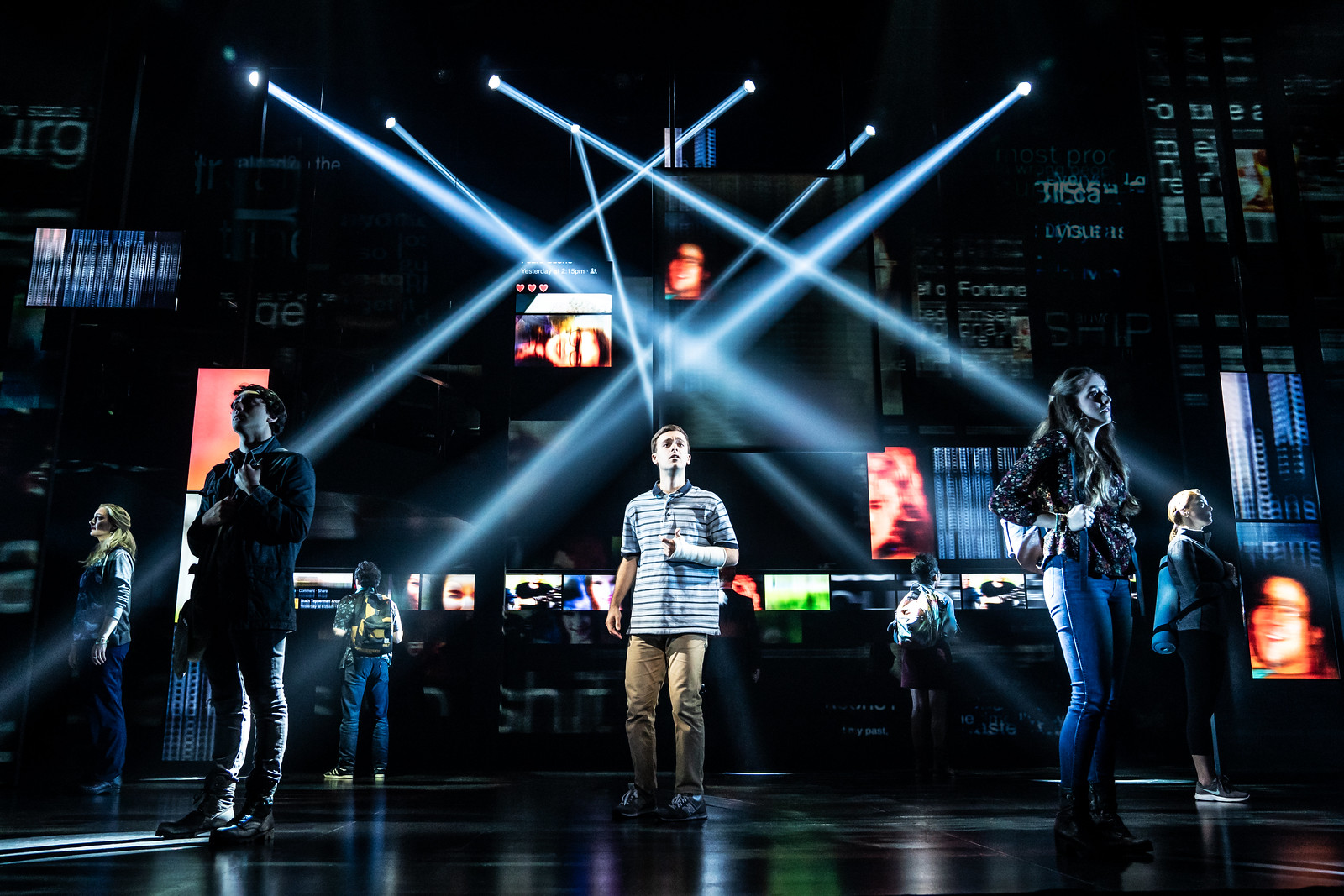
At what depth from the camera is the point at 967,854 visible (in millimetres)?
2832

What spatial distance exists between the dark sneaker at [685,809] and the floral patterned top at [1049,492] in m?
1.74

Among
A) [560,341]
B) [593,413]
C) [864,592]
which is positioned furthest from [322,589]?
[864,592]

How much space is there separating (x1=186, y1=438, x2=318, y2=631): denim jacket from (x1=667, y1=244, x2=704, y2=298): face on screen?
15.4 ft

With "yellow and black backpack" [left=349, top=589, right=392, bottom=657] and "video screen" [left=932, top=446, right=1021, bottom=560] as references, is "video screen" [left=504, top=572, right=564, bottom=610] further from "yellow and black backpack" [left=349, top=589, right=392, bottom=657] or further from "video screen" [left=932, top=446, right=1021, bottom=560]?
"video screen" [left=932, top=446, right=1021, bottom=560]

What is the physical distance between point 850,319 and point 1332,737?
14.7 ft

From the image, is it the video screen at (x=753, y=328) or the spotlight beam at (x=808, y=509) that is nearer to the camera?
the video screen at (x=753, y=328)

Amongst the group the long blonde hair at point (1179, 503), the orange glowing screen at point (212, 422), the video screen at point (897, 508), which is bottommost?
the long blonde hair at point (1179, 503)

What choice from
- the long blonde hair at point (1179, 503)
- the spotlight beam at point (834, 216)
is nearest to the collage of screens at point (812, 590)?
the spotlight beam at point (834, 216)

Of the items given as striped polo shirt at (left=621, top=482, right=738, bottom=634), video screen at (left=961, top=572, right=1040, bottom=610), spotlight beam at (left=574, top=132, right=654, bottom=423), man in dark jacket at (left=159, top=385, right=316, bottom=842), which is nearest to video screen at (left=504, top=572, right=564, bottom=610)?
spotlight beam at (left=574, top=132, right=654, bottom=423)

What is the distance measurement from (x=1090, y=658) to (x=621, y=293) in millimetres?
5673

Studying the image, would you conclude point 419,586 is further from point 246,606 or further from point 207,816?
point 246,606

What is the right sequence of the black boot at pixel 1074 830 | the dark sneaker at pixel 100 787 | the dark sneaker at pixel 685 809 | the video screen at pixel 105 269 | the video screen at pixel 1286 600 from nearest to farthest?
1. the black boot at pixel 1074 830
2. the dark sneaker at pixel 685 809
3. the dark sneaker at pixel 100 787
4. the video screen at pixel 1286 600
5. the video screen at pixel 105 269

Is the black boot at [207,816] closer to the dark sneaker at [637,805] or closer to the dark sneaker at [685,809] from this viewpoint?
the dark sneaker at [637,805]

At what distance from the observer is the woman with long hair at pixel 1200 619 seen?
4461 mm
